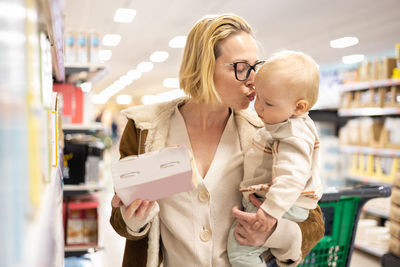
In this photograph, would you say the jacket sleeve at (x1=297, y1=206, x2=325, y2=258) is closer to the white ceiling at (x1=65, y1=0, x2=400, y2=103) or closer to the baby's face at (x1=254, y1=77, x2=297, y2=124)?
the baby's face at (x1=254, y1=77, x2=297, y2=124)

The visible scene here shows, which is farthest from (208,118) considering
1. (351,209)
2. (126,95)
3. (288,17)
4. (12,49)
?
(126,95)

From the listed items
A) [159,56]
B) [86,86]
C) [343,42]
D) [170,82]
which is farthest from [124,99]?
[86,86]

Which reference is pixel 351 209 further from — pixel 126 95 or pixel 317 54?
pixel 126 95

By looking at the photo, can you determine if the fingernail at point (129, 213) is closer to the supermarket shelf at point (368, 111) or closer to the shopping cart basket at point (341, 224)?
the shopping cart basket at point (341, 224)

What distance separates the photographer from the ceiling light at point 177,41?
8.96m

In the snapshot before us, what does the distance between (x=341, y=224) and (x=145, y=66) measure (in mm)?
12161

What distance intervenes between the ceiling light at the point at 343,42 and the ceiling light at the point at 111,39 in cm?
486

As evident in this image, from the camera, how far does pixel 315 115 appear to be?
6.42 meters

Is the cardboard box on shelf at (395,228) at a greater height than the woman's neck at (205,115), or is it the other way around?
the woman's neck at (205,115)

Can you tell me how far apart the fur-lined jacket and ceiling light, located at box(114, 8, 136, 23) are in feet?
17.6

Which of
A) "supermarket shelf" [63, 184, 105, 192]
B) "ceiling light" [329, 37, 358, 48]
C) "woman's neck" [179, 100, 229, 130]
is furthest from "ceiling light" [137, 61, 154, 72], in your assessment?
"woman's neck" [179, 100, 229, 130]

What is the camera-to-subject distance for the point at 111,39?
8984 millimetres

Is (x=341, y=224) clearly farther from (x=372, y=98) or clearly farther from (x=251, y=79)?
(x=372, y=98)

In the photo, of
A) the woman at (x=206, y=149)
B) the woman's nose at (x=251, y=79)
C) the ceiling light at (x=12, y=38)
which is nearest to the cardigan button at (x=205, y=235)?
the woman at (x=206, y=149)
